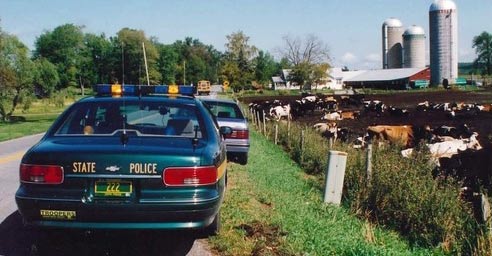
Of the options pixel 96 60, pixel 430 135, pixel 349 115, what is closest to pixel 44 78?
pixel 349 115

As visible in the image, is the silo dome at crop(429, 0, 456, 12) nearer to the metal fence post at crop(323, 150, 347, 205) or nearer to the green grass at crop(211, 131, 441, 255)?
the green grass at crop(211, 131, 441, 255)

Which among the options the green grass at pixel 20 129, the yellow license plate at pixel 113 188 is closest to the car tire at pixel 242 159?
the yellow license plate at pixel 113 188

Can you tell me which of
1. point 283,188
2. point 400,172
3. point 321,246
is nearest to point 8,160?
point 283,188

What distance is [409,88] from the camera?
355ft

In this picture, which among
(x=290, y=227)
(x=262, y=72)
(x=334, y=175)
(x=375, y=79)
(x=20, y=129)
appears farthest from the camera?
(x=262, y=72)

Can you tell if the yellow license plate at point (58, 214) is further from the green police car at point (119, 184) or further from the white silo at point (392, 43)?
the white silo at point (392, 43)

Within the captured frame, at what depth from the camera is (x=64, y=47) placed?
12162 cm

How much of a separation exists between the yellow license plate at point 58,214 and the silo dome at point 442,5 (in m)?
110

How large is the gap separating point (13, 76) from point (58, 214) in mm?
42920

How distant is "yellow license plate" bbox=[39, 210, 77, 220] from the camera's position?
5.32m

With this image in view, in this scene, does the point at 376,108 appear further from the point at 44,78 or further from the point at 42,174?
the point at 42,174

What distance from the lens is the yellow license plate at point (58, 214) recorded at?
17.4 feet

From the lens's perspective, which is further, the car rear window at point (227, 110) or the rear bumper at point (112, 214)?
the car rear window at point (227, 110)

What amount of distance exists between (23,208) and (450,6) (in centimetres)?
11150
